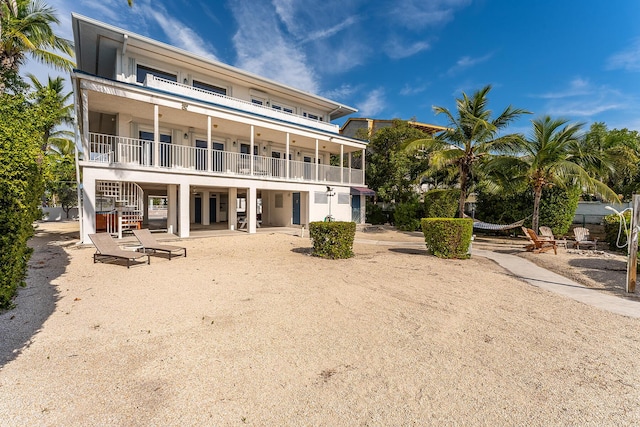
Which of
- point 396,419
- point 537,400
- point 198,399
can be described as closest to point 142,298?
point 198,399

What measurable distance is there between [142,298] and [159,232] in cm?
1076

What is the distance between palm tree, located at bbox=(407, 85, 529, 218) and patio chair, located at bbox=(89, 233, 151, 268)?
522 inches

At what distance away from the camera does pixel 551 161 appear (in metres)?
14.0

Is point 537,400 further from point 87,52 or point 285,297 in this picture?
point 87,52

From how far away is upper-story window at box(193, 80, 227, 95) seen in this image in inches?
685

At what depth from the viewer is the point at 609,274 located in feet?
25.6

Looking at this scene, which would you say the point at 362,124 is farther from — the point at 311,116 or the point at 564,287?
the point at 564,287

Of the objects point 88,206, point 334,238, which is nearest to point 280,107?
point 88,206

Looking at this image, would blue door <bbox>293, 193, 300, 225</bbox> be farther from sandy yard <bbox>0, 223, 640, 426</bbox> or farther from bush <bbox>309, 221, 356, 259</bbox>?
sandy yard <bbox>0, 223, 640, 426</bbox>

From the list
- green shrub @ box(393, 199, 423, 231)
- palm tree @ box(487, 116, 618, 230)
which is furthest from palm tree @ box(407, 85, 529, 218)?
green shrub @ box(393, 199, 423, 231)

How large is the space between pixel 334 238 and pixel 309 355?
5.98 meters

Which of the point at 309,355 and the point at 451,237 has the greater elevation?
the point at 451,237

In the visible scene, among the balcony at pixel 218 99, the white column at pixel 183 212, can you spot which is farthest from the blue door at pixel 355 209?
the white column at pixel 183 212

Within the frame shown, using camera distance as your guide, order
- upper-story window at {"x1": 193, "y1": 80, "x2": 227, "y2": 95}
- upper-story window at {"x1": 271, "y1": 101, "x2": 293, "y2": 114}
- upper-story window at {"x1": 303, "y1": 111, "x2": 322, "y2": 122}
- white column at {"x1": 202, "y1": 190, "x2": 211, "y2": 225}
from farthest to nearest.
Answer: upper-story window at {"x1": 303, "y1": 111, "x2": 322, "y2": 122}, upper-story window at {"x1": 271, "y1": 101, "x2": 293, "y2": 114}, white column at {"x1": 202, "y1": 190, "x2": 211, "y2": 225}, upper-story window at {"x1": 193, "y1": 80, "x2": 227, "y2": 95}
